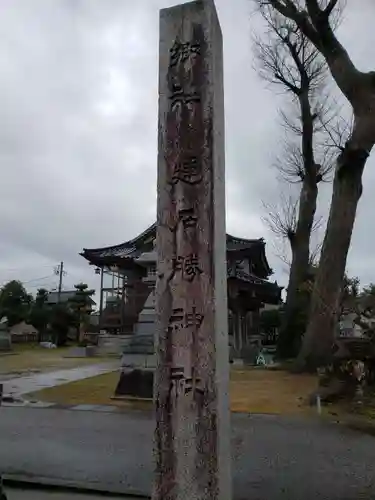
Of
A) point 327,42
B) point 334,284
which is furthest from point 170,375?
point 327,42

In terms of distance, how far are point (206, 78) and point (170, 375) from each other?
2.02 m

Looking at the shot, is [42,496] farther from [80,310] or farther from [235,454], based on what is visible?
[80,310]

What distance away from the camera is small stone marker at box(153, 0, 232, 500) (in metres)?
2.84

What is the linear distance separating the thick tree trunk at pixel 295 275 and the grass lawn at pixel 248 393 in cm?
593

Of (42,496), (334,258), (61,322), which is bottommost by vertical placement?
(42,496)

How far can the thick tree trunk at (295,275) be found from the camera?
18.6 metres

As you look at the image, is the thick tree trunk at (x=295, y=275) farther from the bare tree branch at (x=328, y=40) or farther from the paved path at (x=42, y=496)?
the paved path at (x=42, y=496)

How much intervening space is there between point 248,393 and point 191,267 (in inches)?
303

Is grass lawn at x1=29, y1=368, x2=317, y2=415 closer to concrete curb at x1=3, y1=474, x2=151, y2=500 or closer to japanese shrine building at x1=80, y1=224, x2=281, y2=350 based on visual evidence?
concrete curb at x1=3, y1=474, x2=151, y2=500

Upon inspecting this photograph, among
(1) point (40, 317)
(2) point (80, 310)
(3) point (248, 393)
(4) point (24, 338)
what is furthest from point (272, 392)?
(4) point (24, 338)

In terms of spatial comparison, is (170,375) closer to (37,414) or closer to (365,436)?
(365,436)

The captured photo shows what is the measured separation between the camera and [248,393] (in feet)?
32.7

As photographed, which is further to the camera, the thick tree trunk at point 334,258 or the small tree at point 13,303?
the small tree at point 13,303

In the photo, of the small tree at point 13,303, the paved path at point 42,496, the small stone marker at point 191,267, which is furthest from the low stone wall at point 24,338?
the small stone marker at point 191,267
